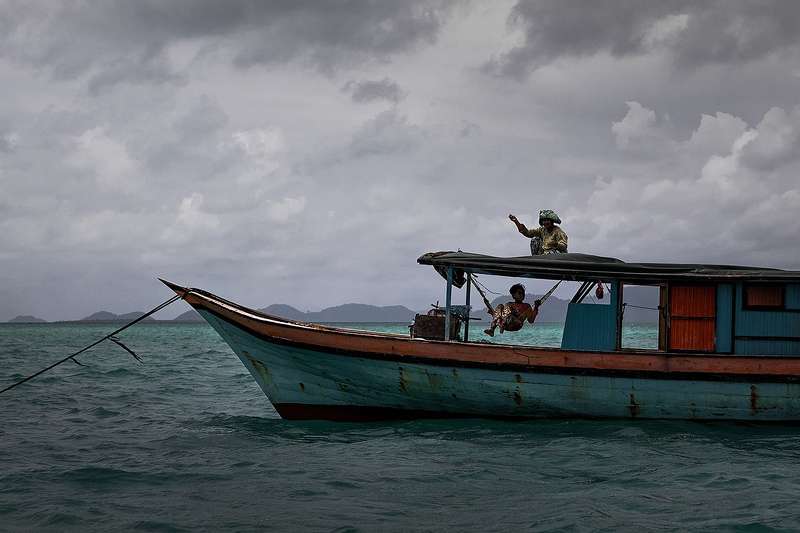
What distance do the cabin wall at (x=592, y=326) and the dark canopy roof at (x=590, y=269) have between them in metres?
0.59

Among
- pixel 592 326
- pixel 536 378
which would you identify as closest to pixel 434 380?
pixel 536 378

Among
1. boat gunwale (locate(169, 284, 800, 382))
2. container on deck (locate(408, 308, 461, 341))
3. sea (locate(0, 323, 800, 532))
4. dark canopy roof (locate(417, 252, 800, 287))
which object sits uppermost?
dark canopy roof (locate(417, 252, 800, 287))

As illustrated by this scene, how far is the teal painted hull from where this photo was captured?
12.2m

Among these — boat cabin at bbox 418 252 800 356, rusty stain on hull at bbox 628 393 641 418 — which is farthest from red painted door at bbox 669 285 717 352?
rusty stain on hull at bbox 628 393 641 418

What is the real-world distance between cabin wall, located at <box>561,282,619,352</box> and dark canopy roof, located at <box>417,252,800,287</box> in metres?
0.59

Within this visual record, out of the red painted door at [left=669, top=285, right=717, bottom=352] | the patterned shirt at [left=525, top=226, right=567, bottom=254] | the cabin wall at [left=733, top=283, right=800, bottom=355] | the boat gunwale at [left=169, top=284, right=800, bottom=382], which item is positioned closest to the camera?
the boat gunwale at [left=169, top=284, right=800, bottom=382]

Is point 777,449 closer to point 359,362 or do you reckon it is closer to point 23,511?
point 359,362

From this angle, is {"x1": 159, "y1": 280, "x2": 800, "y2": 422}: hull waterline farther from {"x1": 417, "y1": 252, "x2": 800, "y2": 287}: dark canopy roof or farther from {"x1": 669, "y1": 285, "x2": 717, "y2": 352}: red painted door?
{"x1": 417, "y1": 252, "x2": 800, "y2": 287}: dark canopy roof

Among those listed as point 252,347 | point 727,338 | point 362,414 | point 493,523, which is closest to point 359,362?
point 362,414

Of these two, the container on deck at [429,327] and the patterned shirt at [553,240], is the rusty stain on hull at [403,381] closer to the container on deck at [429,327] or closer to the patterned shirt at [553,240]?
the container on deck at [429,327]

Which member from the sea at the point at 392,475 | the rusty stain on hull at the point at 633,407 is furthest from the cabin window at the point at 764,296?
the rusty stain on hull at the point at 633,407

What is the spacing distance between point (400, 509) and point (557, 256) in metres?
6.30

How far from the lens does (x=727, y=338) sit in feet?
41.5

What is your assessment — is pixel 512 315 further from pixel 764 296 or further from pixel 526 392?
pixel 764 296
